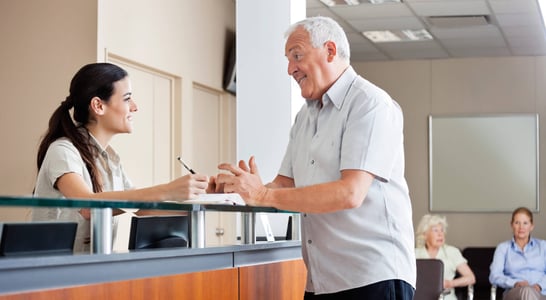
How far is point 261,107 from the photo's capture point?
5090 mm

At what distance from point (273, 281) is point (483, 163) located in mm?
8582

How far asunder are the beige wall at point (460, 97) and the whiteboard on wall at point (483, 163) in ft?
0.32

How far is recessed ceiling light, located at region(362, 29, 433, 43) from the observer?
9.77 meters

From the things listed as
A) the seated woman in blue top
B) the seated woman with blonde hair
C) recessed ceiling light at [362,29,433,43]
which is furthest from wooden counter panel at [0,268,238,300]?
recessed ceiling light at [362,29,433,43]

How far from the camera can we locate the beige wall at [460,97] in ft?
36.8

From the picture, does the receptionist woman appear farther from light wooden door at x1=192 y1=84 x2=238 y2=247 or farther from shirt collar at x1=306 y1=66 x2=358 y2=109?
light wooden door at x1=192 y1=84 x2=238 y2=247

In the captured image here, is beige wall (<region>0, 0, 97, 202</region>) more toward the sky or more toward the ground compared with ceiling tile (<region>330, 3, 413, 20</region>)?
more toward the ground

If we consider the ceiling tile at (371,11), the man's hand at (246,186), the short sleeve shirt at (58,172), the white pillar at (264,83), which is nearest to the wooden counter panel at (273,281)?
the man's hand at (246,186)

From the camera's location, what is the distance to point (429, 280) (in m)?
6.68

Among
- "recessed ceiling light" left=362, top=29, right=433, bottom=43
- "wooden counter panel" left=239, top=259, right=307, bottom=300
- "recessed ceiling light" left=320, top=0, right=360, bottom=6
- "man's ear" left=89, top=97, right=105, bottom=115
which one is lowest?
"wooden counter panel" left=239, top=259, right=307, bottom=300

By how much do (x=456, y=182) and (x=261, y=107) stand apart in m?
6.81

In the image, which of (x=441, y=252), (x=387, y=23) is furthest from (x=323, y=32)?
(x=387, y=23)

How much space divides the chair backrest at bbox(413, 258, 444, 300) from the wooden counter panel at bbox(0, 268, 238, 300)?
407 centimetres

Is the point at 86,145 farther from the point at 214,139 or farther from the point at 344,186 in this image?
the point at 214,139
